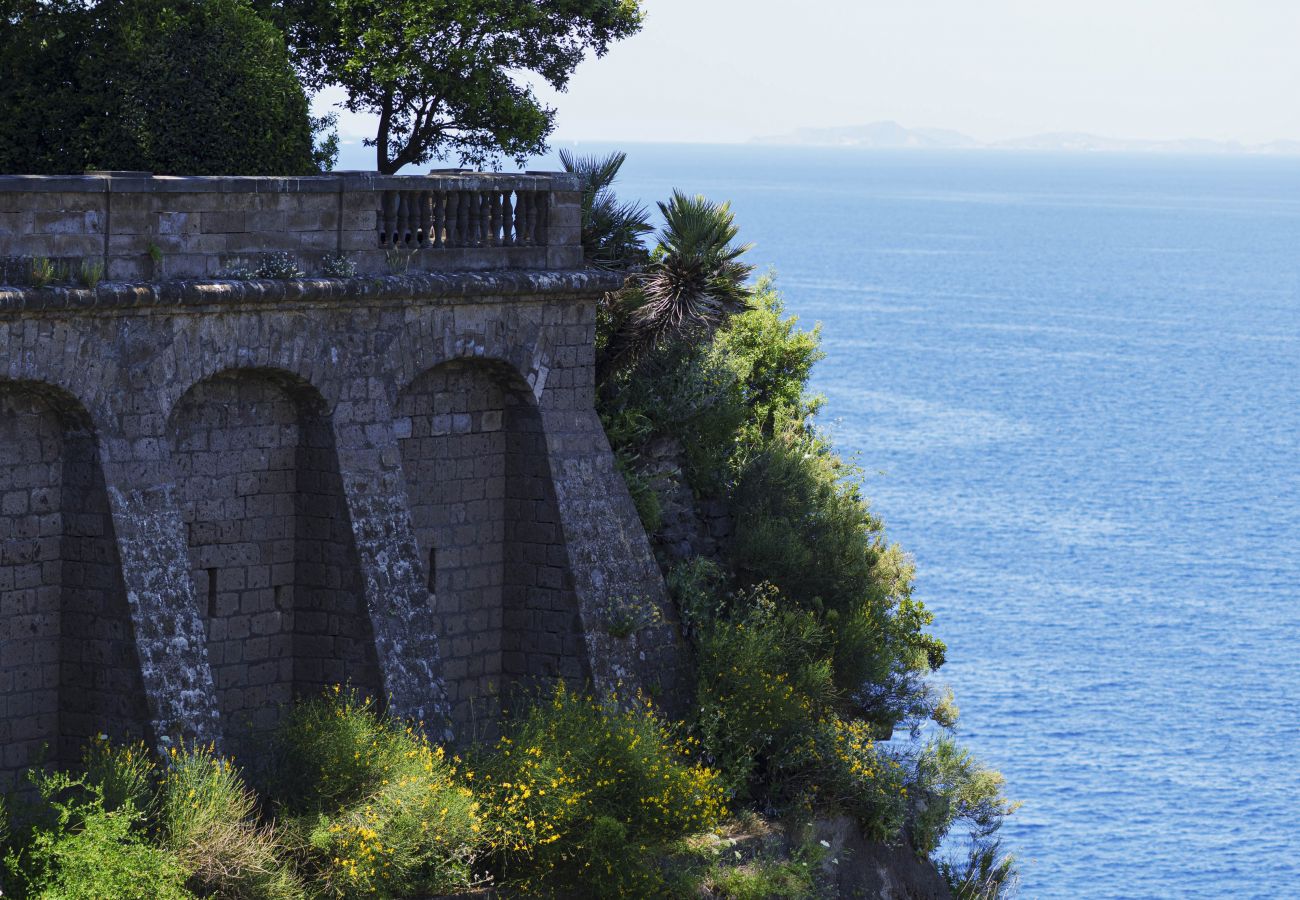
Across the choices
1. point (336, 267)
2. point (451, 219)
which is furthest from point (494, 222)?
point (336, 267)

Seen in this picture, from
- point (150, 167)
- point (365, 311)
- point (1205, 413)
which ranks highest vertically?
point (150, 167)

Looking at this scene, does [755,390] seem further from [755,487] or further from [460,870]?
[460,870]

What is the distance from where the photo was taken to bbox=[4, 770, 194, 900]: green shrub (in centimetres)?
1772

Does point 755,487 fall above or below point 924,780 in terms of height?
above

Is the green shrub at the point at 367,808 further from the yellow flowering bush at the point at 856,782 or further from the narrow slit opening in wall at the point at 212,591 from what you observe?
the yellow flowering bush at the point at 856,782

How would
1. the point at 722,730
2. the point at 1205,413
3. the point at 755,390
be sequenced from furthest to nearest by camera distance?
the point at 1205,413 < the point at 755,390 < the point at 722,730

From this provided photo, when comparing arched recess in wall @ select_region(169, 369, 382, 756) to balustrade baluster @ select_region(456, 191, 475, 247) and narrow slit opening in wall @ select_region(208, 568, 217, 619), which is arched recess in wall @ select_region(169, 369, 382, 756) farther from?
balustrade baluster @ select_region(456, 191, 475, 247)

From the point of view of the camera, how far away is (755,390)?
3012 centimetres

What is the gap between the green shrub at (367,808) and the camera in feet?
64.5

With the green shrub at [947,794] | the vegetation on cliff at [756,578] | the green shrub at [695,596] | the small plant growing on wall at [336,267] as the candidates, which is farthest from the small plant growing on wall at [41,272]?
the green shrub at [947,794]

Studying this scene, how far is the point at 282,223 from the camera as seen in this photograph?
832 inches

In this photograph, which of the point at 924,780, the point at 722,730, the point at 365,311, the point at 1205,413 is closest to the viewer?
the point at 365,311

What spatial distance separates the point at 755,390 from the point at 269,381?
1023cm

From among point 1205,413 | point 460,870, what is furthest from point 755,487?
point 1205,413
